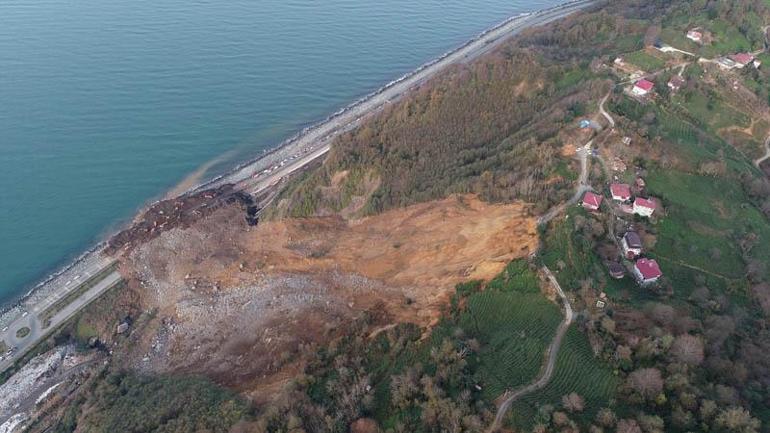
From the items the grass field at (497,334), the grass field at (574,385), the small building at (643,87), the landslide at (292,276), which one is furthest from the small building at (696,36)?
the grass field at (574,385)

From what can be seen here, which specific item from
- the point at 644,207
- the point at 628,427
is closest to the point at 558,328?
the point at 628,427

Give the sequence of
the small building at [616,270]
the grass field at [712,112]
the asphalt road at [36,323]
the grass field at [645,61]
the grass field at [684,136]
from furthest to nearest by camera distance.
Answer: the grass field at [645,61], the grass field at [712,112], the grass field at [684,136], the asphalt road at [36,323], the small building at [616,270]

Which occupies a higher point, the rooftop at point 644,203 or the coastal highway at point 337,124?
the coastal highway at point 337,124

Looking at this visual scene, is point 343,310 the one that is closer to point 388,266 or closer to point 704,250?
point 388,266

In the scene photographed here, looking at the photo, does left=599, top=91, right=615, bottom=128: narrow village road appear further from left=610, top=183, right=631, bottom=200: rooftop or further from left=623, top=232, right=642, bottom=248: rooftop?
left=623, top=232, right=642, bottom=248: rooftop

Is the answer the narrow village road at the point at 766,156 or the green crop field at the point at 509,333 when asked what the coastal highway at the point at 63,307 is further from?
the narrow village road at the point at 766,156

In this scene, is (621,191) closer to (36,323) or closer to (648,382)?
(648,382)

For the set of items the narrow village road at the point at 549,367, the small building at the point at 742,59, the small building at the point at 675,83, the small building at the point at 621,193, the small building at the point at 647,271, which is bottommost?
the small building at the point at 742,59
